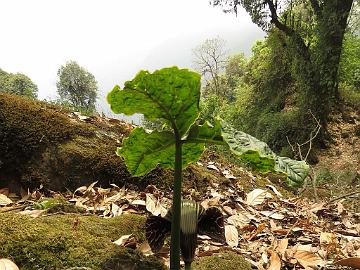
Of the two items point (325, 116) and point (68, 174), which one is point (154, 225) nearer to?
point (68, 174)

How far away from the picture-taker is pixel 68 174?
2.46 meters

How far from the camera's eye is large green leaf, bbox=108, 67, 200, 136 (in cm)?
93

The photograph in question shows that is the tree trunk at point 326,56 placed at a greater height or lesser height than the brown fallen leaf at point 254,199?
greater

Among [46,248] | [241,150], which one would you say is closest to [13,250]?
[46,248]

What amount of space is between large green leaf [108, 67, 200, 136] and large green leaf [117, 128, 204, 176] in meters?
0.07

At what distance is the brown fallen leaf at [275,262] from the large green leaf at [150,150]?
2.01 feet

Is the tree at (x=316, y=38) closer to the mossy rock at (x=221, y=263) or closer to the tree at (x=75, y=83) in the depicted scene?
the mossy rock at (x=221, y=263)

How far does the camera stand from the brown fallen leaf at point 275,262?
4.98 feet

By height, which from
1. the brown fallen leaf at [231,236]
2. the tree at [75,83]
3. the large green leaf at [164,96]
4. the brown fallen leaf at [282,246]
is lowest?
the brown fallen leaf at [282,246]

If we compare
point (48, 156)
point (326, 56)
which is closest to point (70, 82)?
point (326, 56)

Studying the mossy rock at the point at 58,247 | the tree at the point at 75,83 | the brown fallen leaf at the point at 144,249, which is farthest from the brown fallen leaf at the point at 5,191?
the tree at the point at 75,83

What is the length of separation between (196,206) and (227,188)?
1853 mm

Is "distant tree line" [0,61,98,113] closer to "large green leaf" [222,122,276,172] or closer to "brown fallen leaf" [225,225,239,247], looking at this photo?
"brown fallen leaf" [225,225,239,247]

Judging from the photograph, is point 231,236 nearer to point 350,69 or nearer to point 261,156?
point 261,156
